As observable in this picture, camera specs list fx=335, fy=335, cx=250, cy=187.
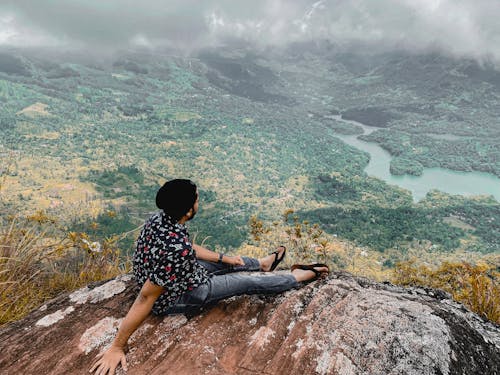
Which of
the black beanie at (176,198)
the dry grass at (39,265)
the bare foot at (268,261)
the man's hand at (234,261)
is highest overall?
the black beanie at (176,198)

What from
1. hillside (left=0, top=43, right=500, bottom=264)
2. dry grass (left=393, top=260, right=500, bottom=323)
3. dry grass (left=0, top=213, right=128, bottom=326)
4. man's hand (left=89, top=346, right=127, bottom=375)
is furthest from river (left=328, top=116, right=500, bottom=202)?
man's hand (left=89, top=346, right=127, bottom=375)

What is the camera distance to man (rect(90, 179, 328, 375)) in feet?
7.48

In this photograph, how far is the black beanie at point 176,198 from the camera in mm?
2391

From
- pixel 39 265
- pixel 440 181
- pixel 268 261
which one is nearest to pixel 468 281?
pixel 268 261

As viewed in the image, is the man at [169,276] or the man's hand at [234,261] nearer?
the man at [169,276]

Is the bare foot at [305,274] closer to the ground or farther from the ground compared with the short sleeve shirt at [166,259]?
closer to the ground

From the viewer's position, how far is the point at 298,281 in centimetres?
306

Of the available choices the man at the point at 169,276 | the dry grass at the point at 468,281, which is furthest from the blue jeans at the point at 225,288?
the dry grass at the point at 468,281

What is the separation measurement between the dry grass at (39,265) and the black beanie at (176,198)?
60.2 inches

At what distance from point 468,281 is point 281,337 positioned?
242 cm

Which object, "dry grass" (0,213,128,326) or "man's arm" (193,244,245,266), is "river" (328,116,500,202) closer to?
"man's arm" (193,244,245,266)

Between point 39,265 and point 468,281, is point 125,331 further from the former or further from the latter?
point 468,281

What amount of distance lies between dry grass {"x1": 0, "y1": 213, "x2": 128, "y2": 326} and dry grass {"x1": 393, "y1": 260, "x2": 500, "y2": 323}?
12.2ft

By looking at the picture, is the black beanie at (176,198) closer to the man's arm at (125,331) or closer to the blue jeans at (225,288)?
the man's arm at (125,331)
